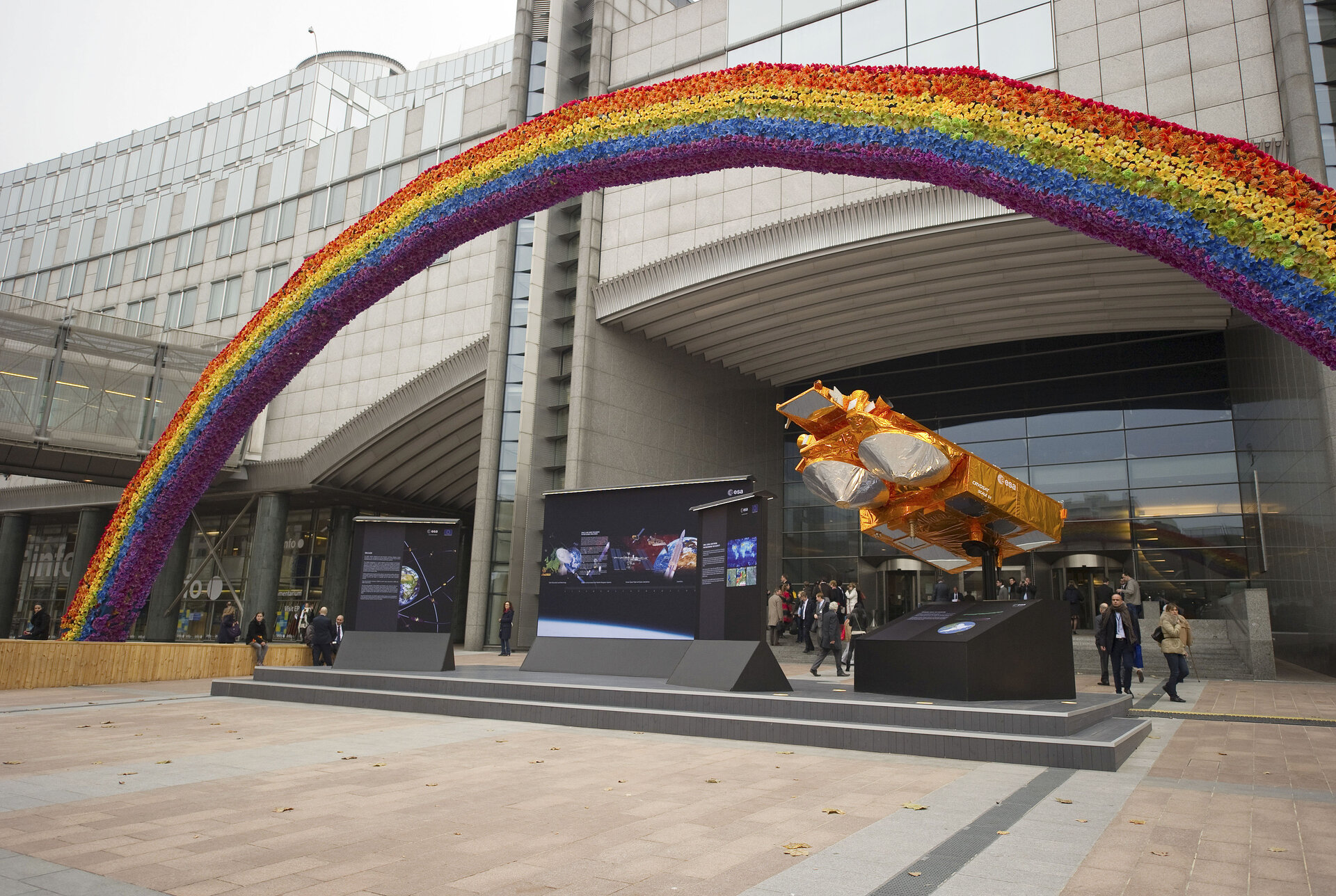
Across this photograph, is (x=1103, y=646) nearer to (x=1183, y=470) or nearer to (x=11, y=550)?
(x=1183, y=470)

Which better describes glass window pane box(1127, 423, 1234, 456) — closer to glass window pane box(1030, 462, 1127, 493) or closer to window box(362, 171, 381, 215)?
glass window pane box(1030, 462, 1127, 493)

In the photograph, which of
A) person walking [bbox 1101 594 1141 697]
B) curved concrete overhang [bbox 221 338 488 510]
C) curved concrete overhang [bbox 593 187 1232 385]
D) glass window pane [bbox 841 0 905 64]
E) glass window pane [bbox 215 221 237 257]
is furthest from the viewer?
glass window pane [bbox 215 221 237 257]

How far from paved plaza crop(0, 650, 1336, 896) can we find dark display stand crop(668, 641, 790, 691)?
68.4 inches

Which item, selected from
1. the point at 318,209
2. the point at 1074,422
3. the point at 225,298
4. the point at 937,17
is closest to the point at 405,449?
the point at 318,209

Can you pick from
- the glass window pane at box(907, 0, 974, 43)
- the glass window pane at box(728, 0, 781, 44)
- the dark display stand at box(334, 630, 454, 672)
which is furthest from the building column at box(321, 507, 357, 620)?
the glass window pane at box(907, 0, 974, 43)

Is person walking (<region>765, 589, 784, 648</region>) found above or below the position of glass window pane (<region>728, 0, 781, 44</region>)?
below

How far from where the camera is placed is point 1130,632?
13.4 m

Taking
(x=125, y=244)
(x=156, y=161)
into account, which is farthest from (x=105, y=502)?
(x=156, y=161)

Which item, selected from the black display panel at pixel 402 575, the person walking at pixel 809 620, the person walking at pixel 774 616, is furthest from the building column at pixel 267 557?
the person walking at pixel 809 620

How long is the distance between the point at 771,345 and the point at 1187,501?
12.7 metres

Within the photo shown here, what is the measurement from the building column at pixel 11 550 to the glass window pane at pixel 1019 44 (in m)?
44.2

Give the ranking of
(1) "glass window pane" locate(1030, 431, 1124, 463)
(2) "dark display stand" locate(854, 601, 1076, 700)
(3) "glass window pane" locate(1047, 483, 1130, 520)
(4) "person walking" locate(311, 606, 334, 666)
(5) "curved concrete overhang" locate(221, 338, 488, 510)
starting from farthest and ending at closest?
(5) "curved concrete overhang" locate(221, 338, 488, 510) < (1) "glass window pane" locate(1030, 431, 1124, 463) < (3) "glass window pane" locate(1047, 483, 1130, 520) < (4) "person walking" locate(311, 606, 334, 666) < (2) "dark display stand" locate(854, 601, 1076, 700)

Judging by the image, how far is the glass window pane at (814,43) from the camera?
24.3 metres

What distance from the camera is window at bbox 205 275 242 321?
36.2 m
